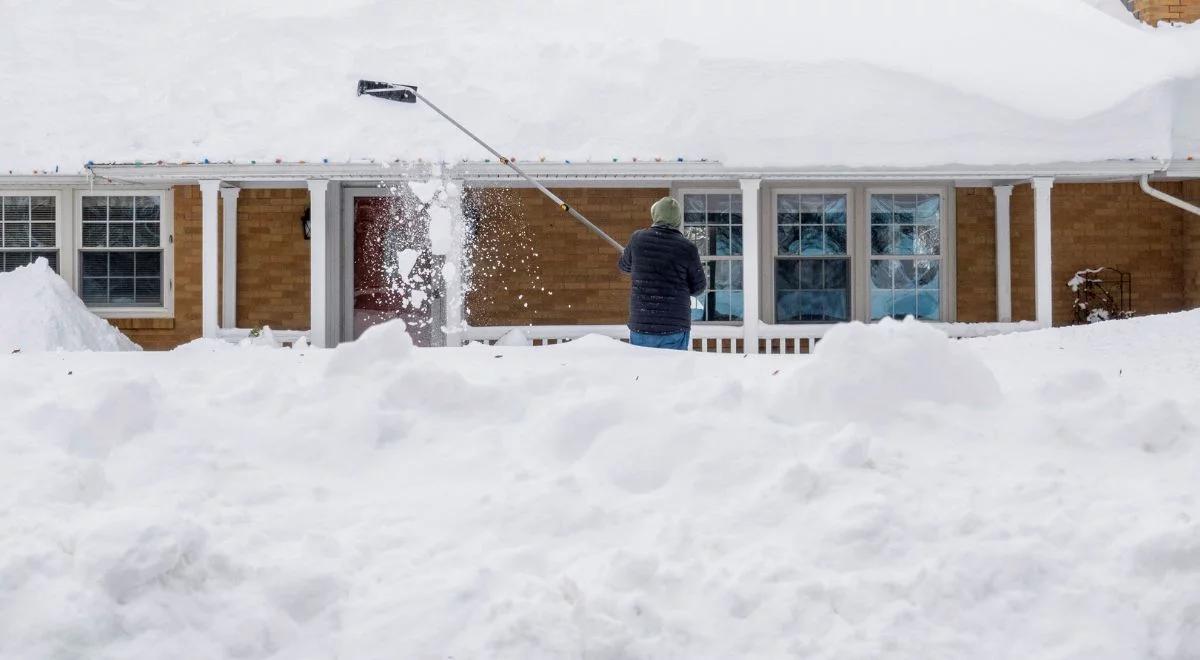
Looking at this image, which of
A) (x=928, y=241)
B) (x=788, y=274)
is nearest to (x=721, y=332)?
(x=788, y=274)

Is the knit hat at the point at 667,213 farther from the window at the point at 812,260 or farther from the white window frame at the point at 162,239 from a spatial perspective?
the white window frame at the point at 162,239

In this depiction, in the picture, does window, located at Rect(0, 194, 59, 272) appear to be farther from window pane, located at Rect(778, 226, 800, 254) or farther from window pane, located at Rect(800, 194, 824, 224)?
window pane, located at Rect(800, 194, 824, 224)

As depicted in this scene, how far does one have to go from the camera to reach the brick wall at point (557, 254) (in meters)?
13.1

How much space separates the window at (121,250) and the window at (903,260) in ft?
26.2

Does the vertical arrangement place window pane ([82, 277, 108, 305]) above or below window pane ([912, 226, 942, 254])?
below

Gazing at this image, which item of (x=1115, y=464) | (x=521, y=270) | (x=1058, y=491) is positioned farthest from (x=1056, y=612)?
(x=521, y=270)

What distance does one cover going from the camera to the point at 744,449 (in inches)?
189

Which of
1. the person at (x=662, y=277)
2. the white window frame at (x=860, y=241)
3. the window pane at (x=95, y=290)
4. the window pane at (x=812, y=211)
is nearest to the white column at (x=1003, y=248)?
the white window frame at (x=860, y=241)

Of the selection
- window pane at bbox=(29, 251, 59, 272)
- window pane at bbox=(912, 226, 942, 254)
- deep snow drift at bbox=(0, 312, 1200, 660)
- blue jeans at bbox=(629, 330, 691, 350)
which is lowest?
deep snow drift at bbox=(0, 312, 1200, 660)

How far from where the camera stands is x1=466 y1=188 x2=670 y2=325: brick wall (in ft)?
43.1

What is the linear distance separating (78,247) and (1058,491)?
11.6 m

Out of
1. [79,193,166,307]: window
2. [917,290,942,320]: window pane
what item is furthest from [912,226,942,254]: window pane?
[79,193,166,307]: window

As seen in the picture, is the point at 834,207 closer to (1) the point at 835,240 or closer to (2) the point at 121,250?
(1) the point at 835,240

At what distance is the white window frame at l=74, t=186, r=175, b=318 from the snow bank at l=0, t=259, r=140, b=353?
427 millimetres
